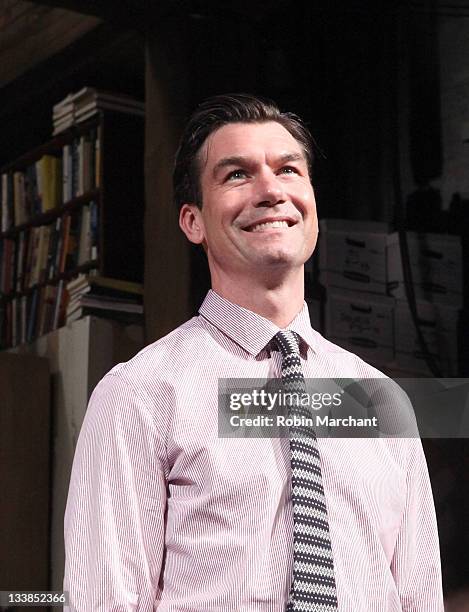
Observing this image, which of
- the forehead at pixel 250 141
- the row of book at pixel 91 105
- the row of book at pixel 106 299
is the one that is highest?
the row of book at pixel 91 105

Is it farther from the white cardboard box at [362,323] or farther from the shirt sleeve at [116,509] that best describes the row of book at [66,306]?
the shirt sleeve at [116,509]

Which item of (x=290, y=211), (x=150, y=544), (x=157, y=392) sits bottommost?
(x=150, y=544)

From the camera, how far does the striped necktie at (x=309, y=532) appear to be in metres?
1.45

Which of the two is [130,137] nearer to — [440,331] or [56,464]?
[56,464]

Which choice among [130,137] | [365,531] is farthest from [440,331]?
[130,137]

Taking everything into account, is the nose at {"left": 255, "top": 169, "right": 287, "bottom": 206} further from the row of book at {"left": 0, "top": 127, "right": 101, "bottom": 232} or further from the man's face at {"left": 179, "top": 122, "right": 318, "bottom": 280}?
the row of book at {"left": 0, "top": 127, "right": 101, "bottom": 232}

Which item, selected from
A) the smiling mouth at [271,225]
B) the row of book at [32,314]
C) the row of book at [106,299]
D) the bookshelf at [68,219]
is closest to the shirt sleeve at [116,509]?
the smiling mouth at [271,225]

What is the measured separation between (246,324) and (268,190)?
20cm

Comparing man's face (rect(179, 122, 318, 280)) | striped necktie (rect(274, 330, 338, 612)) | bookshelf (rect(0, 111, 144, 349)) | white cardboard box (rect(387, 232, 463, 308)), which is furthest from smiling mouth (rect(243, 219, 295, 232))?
bookshelf (rect(0, 111, 144, 349))

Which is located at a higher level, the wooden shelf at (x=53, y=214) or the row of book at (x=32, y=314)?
the wooden shelf at (x=53, y=214)

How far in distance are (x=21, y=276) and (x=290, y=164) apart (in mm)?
3046

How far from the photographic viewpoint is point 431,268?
9.72ft

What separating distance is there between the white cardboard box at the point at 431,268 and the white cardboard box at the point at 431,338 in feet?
0.09

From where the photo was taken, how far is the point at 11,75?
4613 mm
